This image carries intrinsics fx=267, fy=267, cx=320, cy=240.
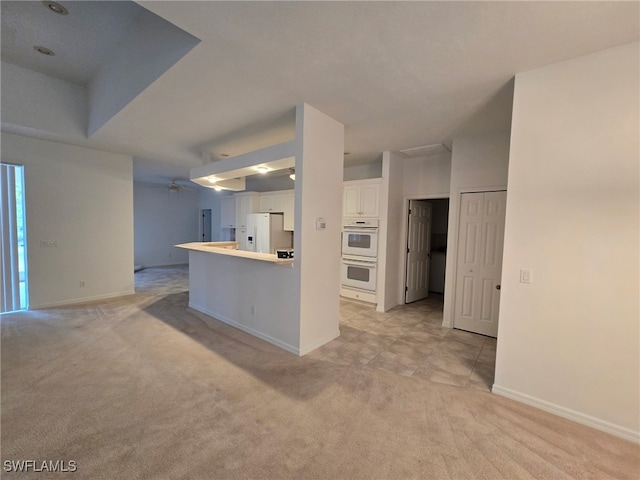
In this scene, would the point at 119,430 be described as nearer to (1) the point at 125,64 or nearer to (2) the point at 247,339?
(2) the point at 247,339

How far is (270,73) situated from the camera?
2.34 meters

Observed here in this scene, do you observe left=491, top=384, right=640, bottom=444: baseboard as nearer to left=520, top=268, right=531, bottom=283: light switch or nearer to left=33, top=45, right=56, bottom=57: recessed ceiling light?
left=520, top=268, right=531, bottom=283: light switch

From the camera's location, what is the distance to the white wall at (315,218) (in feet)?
9.79

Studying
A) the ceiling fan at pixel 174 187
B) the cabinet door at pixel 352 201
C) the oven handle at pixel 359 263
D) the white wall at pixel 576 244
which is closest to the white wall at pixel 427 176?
the cabinet door at pixel 352 201

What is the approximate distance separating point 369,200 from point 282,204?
2333 millimetres

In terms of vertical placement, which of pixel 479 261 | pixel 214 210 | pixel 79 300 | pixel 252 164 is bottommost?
pixel 79 300

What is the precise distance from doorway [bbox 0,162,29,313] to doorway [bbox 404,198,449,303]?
6577 millimetres

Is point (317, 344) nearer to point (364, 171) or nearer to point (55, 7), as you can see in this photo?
point (364, 171)

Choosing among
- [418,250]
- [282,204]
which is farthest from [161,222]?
[418,250]

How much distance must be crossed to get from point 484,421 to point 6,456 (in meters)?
3.27

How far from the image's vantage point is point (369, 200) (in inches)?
193

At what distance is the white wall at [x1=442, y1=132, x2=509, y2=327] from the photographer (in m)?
3.61

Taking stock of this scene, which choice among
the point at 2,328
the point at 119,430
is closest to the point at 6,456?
the point at 119,430

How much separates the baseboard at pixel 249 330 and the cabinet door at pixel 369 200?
8.99 feet
